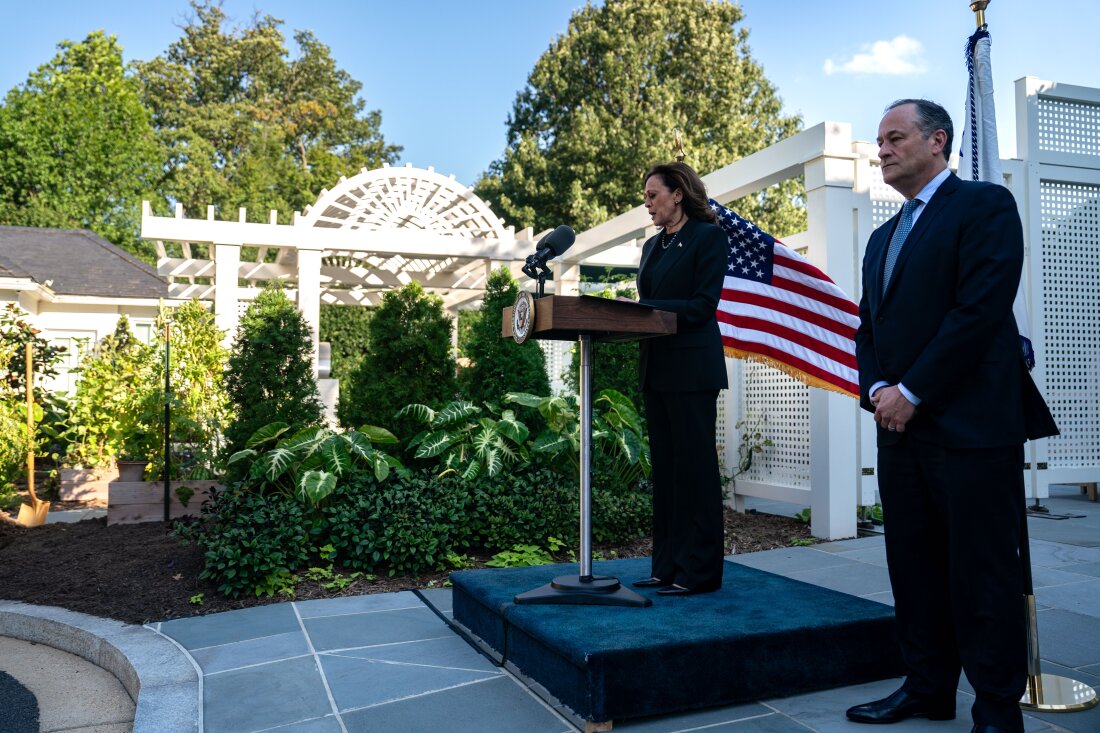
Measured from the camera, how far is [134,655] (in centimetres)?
358

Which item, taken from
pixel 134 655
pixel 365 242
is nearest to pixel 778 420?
pixel 134 655

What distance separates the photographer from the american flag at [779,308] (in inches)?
211

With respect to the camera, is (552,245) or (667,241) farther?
(667,241)

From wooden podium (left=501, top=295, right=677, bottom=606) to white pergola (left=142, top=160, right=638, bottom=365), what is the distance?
24.0 ft

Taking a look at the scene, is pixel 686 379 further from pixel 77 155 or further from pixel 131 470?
pixel 77 155

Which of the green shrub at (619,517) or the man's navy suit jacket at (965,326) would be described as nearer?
the man's navy suit jacket at (965,326)

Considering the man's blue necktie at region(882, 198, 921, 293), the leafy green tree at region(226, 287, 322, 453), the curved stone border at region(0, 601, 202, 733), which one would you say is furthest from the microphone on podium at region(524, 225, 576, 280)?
the leafy green tree at region(226, 287, 322, 453)

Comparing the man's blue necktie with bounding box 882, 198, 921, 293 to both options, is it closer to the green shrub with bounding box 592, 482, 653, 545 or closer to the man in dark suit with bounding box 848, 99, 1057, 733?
the man in dark suit with bounding box 848, 99, 1057, 733

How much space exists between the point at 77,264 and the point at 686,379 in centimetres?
1884

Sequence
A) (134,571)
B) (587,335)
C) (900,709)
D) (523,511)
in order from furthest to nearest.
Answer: (523,511) → (134,571) → (587,335) → (900,709)

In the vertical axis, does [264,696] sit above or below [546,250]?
below

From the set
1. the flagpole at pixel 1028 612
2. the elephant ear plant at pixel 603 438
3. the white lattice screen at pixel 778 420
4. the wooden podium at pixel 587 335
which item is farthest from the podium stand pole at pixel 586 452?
the white lattice screen at pixel 778 420

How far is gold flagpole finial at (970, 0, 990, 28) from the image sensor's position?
Answer: 3.06 metres

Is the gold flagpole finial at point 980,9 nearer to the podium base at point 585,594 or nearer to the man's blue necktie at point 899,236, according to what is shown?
the man's blue necktie at point 899,236
